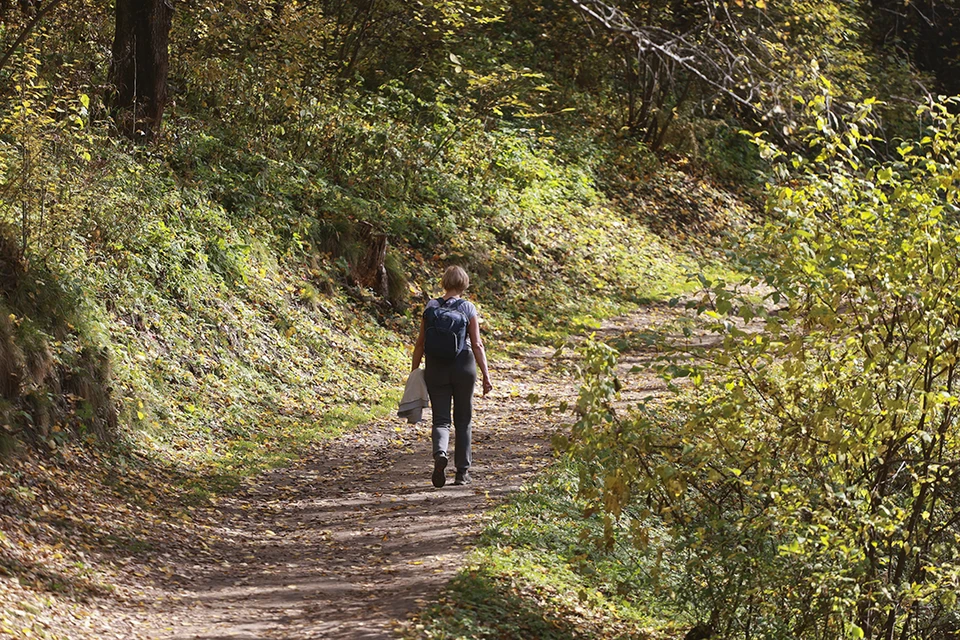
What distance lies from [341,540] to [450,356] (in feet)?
5.72

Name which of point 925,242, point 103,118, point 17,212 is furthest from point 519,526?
point 103,118

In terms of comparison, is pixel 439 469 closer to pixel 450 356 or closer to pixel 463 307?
pixel 450 356

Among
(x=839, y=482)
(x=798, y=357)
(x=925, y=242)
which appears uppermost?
(x=925, y=242)

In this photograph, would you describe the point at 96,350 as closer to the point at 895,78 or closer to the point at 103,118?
the point at 103,118

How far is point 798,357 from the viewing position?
5.99 meters

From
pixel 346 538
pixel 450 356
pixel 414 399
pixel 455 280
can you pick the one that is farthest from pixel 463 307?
pixel 346 538

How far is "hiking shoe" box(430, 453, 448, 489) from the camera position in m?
9.31

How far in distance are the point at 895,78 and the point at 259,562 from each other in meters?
24.7

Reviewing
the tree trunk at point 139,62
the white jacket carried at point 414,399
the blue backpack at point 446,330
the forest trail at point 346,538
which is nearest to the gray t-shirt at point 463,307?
the blue backpack at point 446,330

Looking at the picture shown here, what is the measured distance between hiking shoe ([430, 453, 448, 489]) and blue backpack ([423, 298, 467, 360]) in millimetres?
929

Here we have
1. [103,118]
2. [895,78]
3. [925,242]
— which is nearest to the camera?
[925,242]

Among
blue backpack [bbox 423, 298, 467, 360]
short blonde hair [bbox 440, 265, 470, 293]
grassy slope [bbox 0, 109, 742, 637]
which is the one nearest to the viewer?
grassy slope [bbox 0, 109, 742, 637]

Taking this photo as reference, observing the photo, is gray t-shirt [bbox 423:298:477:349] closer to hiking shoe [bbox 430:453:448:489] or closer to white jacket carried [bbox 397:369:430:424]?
white jacket carried [bbox 397:369:430:424]

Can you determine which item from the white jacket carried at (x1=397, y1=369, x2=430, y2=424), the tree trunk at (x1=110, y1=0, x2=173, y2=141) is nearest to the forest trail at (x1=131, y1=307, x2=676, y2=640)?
the white jacket carried at (x1=397, y1=369, x2=430, y2=424)
